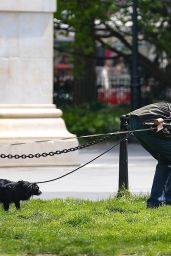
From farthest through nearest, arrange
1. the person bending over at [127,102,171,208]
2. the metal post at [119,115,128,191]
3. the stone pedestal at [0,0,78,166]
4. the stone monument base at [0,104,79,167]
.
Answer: the stone pedestal at [0,0,78,166], the stone monument base at [0,104,79,167], the metal post at [119,115,128,191], the person bending over at [127,102,171,208]

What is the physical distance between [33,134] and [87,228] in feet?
24.2

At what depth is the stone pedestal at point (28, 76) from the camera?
17969 mm

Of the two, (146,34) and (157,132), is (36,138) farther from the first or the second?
(146,34)

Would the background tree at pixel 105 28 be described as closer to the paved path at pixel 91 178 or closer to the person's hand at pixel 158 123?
the paved path at pixel 91 178

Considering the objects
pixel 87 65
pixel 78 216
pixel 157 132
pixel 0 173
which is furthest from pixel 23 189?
pixel 87 65

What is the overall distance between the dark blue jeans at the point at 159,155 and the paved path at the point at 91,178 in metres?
1.68

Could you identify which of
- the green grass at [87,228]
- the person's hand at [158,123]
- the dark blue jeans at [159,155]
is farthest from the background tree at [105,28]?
the person's hand at [158,123]

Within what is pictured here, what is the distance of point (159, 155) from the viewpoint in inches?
471

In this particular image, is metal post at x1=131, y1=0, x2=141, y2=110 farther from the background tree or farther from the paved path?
the paved path

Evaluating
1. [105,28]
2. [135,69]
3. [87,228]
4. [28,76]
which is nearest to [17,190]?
[87,228]

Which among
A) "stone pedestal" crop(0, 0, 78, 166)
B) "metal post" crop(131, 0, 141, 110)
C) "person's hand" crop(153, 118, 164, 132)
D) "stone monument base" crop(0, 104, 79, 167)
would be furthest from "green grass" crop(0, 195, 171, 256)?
"metal post" crop(131, 0, 141, 110)

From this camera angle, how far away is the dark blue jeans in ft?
38.9

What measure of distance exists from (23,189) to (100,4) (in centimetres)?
1715

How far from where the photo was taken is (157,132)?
38.6ft
